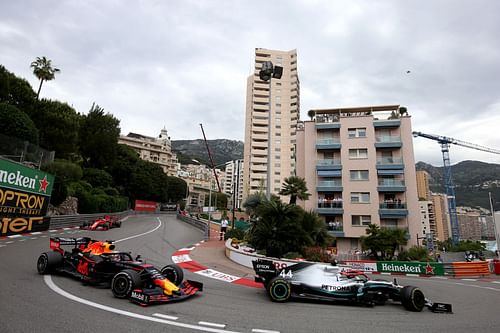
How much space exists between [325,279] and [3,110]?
1192 inches

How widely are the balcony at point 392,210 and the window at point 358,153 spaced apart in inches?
263

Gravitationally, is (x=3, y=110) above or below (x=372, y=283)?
above

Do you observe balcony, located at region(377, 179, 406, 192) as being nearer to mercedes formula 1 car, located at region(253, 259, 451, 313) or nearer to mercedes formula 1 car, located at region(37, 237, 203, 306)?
mercedes formula 1 car, located at region(253, 259, 451, 313)

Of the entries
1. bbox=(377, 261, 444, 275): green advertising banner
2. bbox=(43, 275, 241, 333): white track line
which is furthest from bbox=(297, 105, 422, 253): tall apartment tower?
bbox=(43, 275, 241, 333): white track line

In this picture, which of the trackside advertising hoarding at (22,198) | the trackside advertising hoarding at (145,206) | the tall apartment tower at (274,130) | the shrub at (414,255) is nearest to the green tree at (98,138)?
the trackside advertising hoarding at (145,206)

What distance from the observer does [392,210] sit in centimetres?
3372

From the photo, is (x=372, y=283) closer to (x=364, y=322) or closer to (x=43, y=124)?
(x=364, y=322)

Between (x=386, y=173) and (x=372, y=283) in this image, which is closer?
(x=372, y=283)

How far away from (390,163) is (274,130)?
170 ft

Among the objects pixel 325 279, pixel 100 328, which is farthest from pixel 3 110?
pixel 325 279

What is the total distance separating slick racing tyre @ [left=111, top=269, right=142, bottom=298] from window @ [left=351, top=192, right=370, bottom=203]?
33062mm

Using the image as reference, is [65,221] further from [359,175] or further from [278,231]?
[359,175]

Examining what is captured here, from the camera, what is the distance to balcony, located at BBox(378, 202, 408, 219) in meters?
33.5

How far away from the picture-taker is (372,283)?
794 centimetres
